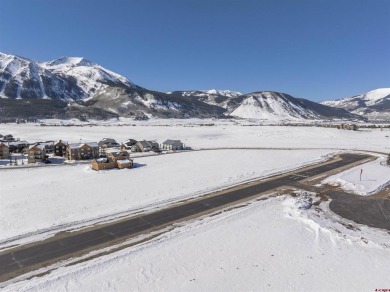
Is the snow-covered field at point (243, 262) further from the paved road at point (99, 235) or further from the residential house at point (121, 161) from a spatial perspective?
the residential house at point (121, 161)

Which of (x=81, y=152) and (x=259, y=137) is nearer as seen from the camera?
(x=81, y=152)

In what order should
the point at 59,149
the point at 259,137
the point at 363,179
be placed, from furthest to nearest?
the point at 259,137, the point at 59,149, the point at 363,179

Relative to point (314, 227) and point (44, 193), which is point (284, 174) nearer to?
point (314, 227)

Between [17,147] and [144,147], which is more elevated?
[144,147]

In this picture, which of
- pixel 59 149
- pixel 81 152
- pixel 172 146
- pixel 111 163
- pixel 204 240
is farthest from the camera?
pixel 172 146

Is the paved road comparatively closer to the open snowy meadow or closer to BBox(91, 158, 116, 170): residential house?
the open snowy meadow

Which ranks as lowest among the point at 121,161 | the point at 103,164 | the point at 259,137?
the point at 103,164

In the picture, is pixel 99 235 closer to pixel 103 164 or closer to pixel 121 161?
pixel 103 164

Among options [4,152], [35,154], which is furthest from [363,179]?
[4,152]
